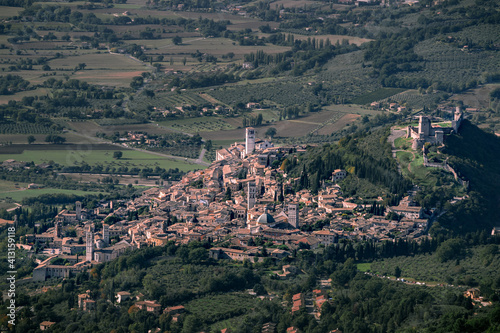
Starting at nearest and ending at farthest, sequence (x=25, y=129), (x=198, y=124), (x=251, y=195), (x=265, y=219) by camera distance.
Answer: (x=265, y=219) < (x=251, y=195) < (x=25, y=129) < (x=198, y=124)

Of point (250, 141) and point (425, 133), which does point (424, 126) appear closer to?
point (425, 133)

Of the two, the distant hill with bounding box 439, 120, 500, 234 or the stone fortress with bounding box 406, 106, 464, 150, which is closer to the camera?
the distant hill with bounding box 439, 120, 500, 234

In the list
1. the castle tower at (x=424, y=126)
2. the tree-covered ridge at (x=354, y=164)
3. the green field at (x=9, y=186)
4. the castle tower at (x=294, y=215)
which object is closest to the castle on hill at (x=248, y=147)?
the tree-covered ridge at (x=354, y=164)

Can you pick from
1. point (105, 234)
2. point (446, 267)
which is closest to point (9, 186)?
point (105, 234)

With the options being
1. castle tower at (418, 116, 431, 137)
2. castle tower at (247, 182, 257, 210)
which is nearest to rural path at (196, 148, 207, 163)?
castle tower at (418, 116, 431, 137)

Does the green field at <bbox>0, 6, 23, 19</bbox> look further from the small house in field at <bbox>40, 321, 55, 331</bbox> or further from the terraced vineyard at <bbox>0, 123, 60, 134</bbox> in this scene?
the small house in field at <bbox>40, 321, 55, 331</bbox>

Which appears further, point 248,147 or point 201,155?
point 201,155

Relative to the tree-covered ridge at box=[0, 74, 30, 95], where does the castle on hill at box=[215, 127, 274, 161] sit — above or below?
above
